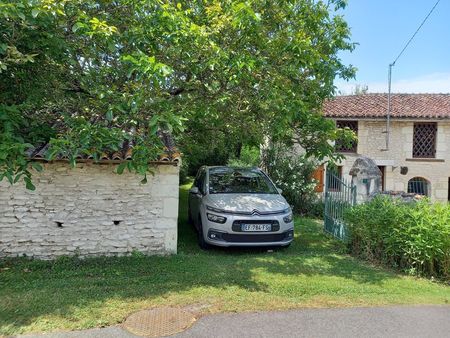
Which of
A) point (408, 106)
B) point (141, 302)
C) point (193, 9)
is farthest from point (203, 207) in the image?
point (408, 106)

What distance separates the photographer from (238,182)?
319 inches

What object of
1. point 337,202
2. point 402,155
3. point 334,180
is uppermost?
point 402,155

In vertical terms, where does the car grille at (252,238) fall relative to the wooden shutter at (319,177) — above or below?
below

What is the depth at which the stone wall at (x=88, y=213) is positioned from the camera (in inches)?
239

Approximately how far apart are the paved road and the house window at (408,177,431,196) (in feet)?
46.9

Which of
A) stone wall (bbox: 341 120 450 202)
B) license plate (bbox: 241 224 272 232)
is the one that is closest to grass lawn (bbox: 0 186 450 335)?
license plate (bbox: 241 224 272 232)

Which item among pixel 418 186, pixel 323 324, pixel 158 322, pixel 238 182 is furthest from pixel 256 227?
pixel 418 186

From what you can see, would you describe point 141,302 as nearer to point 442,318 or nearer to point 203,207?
point 203,207

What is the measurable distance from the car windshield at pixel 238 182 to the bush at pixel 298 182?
12.6 feet

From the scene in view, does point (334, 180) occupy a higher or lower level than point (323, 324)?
higher

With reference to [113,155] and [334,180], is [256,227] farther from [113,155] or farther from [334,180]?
[334,180]

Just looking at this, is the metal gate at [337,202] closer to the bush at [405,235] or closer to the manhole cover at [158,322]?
the bush at [405,235]

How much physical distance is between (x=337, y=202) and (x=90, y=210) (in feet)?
17.9

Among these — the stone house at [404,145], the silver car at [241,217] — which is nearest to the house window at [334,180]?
the silver car at [241,217]
